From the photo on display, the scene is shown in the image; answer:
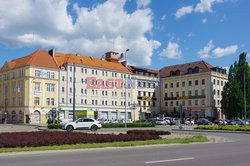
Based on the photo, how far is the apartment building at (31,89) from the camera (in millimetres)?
80250

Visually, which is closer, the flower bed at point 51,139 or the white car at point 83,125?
the flower bed at point 51,139

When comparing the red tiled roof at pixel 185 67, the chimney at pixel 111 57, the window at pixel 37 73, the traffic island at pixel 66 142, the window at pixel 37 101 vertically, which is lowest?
the traffic island at pixel 66 142

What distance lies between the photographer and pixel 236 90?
8131cm

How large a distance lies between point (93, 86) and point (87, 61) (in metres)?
6.88

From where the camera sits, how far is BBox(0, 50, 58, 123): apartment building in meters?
80.2

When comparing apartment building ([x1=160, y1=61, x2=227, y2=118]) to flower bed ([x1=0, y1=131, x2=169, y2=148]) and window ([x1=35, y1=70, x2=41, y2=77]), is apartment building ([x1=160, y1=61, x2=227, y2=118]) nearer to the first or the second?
window ([x1=35, y1=70, x2=41, y2=77])

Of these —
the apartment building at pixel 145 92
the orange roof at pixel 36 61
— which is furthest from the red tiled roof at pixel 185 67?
the orange roof at pixel 36 61

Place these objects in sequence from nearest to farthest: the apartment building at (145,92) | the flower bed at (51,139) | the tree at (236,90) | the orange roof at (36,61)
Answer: the flower bed at (51,139) → the tree at (236,90) → the orange roof at (36,61) → the apartment building at (145,92)

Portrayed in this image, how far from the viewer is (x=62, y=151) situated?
58.7ft

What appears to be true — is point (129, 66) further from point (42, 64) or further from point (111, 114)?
point (42, 64)

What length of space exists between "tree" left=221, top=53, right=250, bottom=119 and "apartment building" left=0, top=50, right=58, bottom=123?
40493mm

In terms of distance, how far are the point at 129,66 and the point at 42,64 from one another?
101 ft

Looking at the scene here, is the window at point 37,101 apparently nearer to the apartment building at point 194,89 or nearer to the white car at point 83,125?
the apartment building at point 194,89

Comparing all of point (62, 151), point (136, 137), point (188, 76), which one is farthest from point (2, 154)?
point (188, 76)
